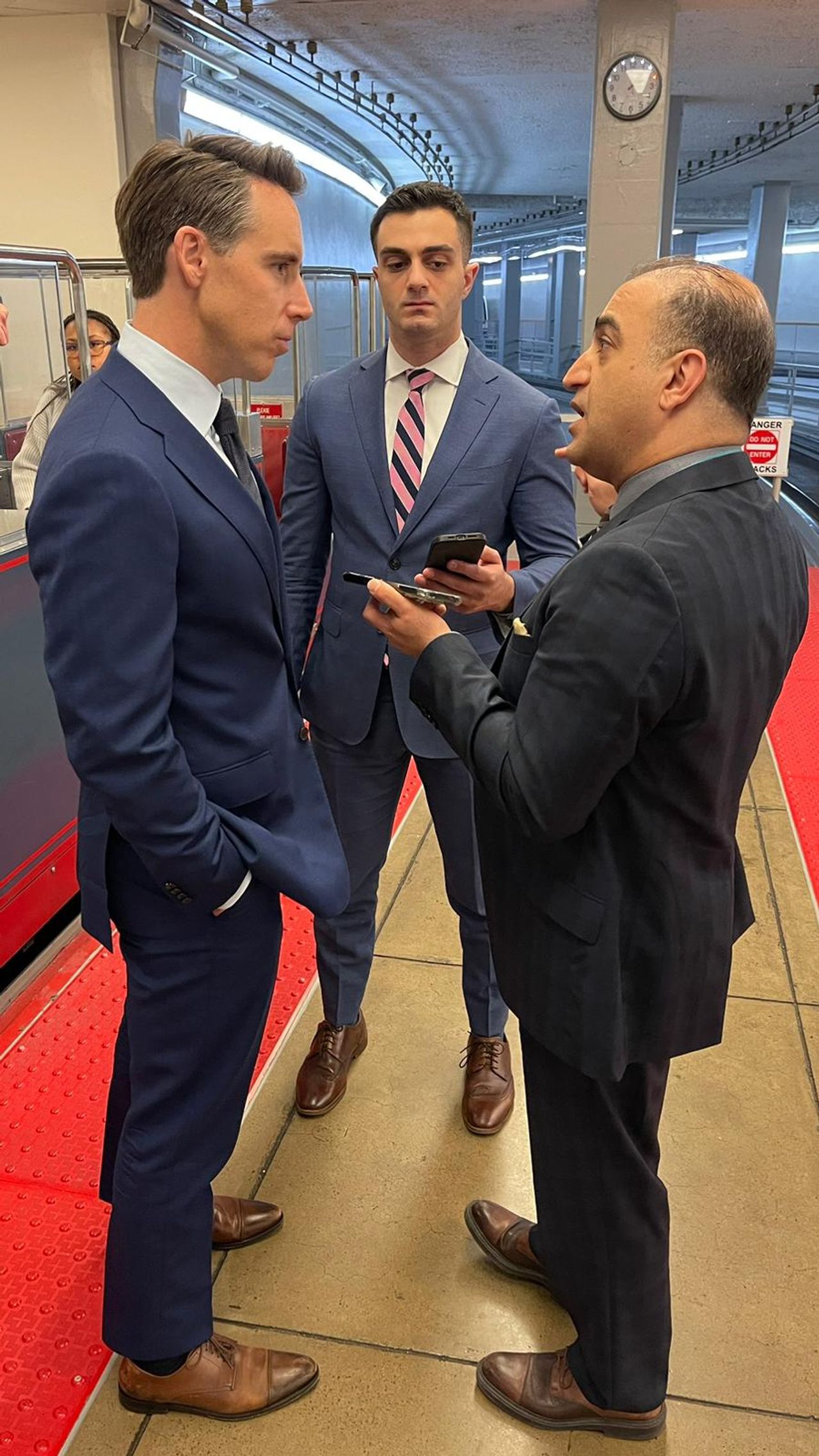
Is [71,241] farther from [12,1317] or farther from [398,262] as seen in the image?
[12,1317]

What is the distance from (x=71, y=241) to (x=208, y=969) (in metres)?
6.22

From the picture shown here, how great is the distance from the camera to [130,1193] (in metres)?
1.65

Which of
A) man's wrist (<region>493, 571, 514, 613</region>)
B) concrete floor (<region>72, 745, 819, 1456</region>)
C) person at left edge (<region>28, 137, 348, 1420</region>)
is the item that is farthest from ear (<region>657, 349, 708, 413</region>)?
concrete floor (<region>72, 745, 819, 1456</region>)

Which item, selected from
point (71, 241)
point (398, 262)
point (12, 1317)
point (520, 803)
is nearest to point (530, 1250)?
point (12, 1317)

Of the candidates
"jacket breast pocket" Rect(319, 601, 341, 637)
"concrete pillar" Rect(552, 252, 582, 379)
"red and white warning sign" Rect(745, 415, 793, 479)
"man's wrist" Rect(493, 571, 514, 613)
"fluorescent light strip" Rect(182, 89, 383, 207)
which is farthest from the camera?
"concrete pillar" Rect(552, 252, 582, 379)

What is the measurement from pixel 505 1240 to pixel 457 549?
1.36m

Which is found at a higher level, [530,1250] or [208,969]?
[208,969]

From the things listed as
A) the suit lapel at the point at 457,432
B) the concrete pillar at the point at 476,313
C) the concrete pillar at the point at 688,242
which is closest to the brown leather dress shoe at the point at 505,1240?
the suit lapel at the point at 457,432

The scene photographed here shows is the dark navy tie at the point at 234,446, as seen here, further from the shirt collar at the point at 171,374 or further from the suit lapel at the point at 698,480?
the suit lapel at the point at 698,480

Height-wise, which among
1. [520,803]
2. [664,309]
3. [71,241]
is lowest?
[520,803]

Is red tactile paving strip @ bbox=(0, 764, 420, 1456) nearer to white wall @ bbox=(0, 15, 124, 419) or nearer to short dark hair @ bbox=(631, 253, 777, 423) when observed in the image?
short dark hair @ bbox=(631, 253, 777, 423)

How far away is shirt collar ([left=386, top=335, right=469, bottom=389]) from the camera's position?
7.21 feet

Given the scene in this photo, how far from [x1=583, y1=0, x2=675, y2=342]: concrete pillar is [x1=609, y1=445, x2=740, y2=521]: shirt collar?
6.60m

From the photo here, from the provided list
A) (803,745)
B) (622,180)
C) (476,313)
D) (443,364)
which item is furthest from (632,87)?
A: (476,313)
